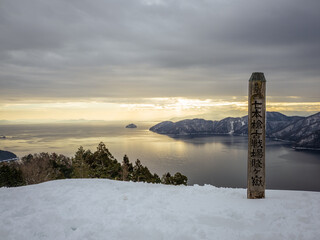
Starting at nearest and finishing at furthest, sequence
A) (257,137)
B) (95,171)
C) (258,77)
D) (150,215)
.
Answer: (150,215), (257,137), (258,77), (95,171)

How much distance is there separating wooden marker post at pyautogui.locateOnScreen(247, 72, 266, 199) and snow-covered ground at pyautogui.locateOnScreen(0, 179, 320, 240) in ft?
2.94

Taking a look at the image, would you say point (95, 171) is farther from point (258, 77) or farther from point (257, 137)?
point (258, 77)

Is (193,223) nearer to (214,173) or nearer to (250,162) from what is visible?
(250,162)

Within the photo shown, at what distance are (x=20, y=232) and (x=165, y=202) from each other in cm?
552

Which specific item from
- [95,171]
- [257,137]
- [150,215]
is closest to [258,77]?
[257,137]

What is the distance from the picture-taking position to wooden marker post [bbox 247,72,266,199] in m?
10.8

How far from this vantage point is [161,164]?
97.8 m

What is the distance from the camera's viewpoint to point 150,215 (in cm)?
802

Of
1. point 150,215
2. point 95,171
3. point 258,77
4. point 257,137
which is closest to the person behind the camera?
point 150,215

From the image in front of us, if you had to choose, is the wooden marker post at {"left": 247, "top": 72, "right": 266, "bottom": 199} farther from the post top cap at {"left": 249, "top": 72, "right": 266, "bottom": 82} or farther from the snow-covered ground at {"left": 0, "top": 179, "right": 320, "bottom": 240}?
the snow-covered ground at {"left": 0, "top": 179, "right": 320, "bottom": 240}

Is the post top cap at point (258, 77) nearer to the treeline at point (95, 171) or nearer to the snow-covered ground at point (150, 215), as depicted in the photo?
the snow-covered ground at point (150, 215)

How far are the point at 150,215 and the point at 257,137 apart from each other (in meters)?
6.68

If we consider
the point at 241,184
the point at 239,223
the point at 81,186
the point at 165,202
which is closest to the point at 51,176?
the point at 81,186

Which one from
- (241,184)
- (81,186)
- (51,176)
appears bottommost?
(241,184)
